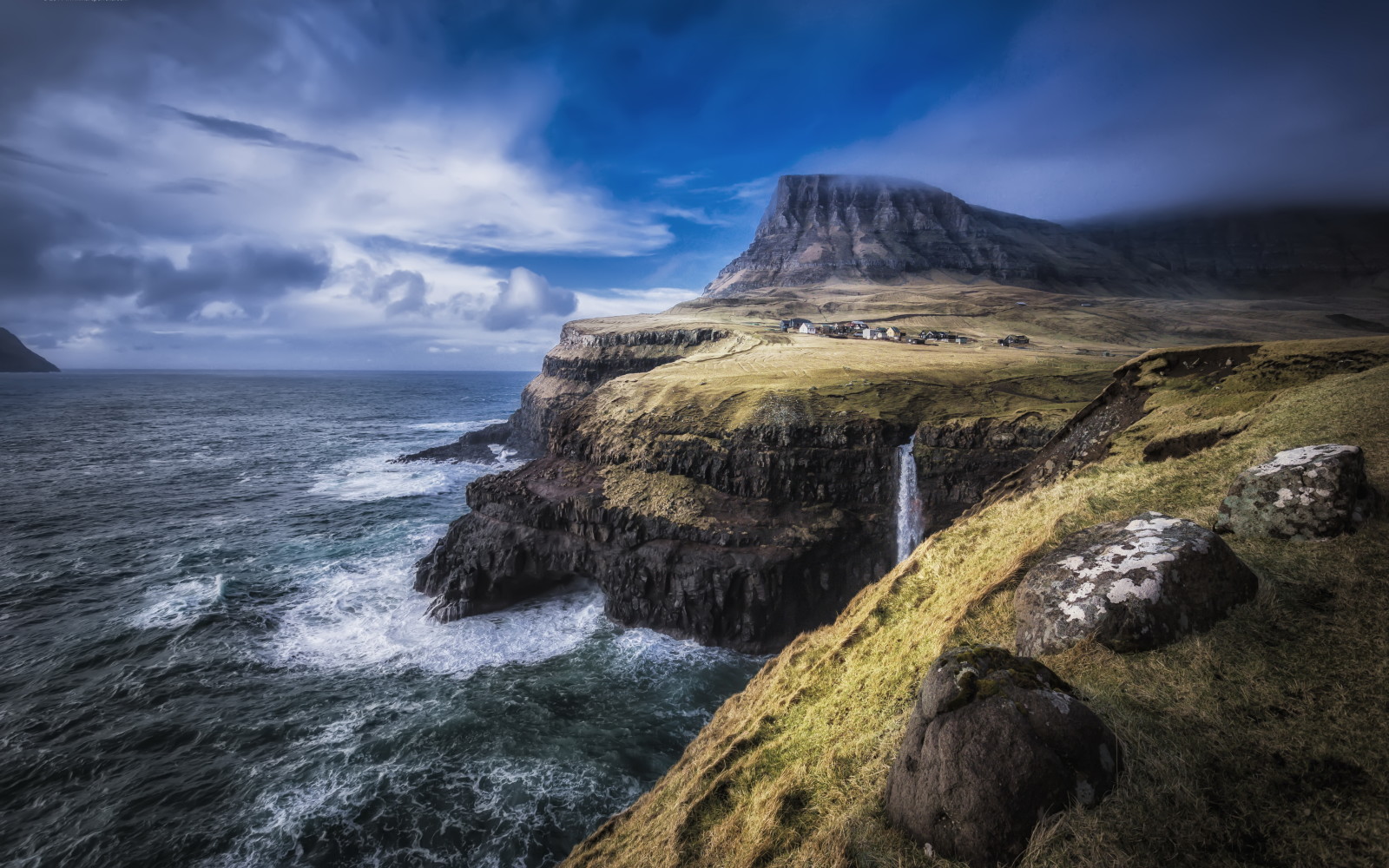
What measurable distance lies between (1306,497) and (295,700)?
34262mm

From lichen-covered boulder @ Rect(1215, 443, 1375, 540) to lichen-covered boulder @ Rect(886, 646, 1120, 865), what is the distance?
20.3 feet

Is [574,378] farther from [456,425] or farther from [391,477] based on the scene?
[456,425]

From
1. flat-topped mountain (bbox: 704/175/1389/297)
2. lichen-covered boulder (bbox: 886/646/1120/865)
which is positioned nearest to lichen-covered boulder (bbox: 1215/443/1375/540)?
lichen-covered boulder (bbox: 886/646/1120/865)

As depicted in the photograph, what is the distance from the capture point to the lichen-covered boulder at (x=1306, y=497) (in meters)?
8.43

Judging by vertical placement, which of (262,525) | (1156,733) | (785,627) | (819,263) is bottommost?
(785,627)

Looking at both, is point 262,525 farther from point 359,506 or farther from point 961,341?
point 961,341

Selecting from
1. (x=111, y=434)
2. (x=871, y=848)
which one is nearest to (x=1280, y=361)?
(x=871, y=848)

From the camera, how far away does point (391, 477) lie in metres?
62.5

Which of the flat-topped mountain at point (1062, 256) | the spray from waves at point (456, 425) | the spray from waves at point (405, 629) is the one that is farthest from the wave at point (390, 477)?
the flat-topped mountain at point (1062, 256)

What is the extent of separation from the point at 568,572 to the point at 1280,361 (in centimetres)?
3601

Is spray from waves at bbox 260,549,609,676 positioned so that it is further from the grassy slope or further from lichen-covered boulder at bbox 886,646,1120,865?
lichen-covered boulder at bbox 886,646,1120,865

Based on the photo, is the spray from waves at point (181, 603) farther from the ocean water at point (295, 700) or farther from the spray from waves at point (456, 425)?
the spray from waves at point (456, 425)

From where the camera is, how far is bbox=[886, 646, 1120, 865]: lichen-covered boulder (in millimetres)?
5410

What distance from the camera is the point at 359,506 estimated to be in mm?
51469
